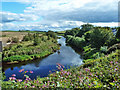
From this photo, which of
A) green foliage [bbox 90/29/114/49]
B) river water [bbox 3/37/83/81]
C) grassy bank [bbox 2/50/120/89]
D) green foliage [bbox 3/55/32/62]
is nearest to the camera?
grassy bank [bbox 2/50/120/89]

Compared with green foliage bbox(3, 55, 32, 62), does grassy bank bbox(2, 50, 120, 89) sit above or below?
above

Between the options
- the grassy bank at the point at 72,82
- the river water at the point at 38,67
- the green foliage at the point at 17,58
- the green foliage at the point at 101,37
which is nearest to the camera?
the grassy bank at the point at 72,82

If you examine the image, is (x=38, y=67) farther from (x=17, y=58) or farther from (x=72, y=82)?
(x=72, y=82)

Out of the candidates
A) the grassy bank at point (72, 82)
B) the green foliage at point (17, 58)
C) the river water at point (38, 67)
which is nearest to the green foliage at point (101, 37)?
the river water at point (38, 67)

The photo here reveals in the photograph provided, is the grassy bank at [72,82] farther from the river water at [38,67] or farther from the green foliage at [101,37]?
the green foliage at [101,37]

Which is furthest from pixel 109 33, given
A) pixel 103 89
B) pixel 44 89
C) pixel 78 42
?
pixel 44 89

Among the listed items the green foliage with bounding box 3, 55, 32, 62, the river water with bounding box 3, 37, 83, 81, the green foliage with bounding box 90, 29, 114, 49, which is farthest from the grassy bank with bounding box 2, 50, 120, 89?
the green foliage with bounding box 3, 55, 32, 62

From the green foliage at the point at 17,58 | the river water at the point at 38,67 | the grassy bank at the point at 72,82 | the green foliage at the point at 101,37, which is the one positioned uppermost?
the green foliage at the point at 101,37

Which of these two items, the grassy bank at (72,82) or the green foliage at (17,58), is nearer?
the grassy bank at (72,82)

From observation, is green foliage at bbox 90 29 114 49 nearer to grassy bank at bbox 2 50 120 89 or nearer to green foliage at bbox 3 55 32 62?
green foliage at bbox 3 55 32 62

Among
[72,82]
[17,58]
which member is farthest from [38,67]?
[72,82]

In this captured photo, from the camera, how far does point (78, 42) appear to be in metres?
34.2

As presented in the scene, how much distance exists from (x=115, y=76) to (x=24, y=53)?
66.1 ft

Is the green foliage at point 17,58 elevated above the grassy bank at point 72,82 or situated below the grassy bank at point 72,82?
below
